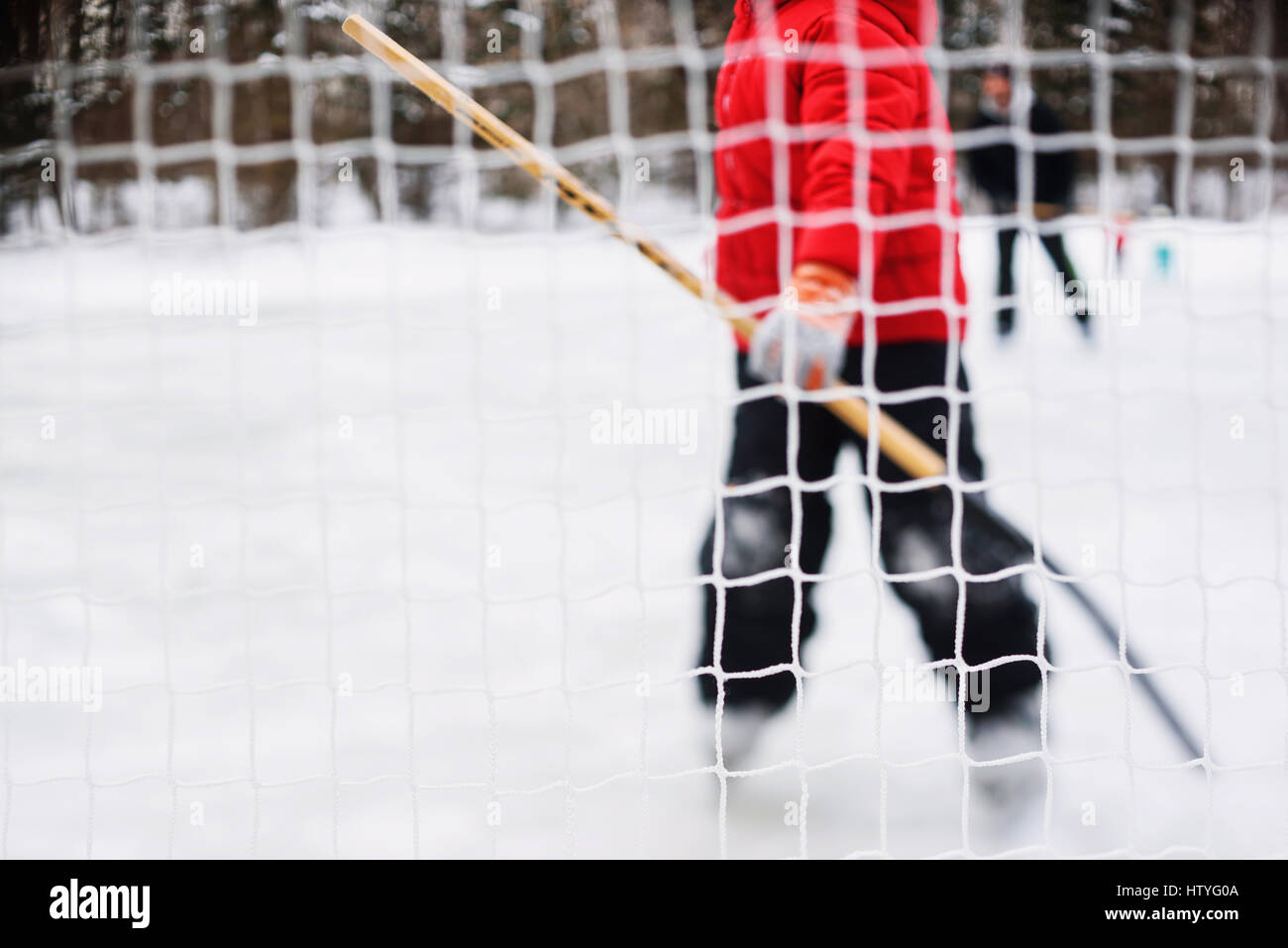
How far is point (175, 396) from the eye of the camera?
310 cm

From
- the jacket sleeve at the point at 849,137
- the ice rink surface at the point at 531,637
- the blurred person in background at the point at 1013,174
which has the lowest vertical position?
the ice rink surface at the point at 531,637

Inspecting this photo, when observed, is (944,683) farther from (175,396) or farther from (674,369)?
(175,396)

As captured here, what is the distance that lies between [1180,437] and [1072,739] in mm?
1438

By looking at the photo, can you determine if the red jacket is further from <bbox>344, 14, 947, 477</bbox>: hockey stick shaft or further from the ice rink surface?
the ice rink surface

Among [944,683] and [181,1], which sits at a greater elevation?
[181,1]

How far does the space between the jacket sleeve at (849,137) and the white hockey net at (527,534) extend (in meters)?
0.31

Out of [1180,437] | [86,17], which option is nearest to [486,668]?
[86,17]

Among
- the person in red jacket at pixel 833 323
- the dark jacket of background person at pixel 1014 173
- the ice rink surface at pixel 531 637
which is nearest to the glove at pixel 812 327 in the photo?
the person in red jacket at pixel 833 323

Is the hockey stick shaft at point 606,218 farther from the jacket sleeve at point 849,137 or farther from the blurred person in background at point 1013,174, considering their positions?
the blurred person in background at point 1013,174

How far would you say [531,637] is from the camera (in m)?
1.64

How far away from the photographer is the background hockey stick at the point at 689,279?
1187mm

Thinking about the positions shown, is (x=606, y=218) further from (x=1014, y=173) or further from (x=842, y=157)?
(x=1014, y=173)

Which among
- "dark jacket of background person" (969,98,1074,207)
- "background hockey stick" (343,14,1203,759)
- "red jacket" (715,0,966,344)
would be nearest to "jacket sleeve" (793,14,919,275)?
"red jacket" (715,0,966,344)

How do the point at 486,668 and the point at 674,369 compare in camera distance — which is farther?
the point at 674,369
